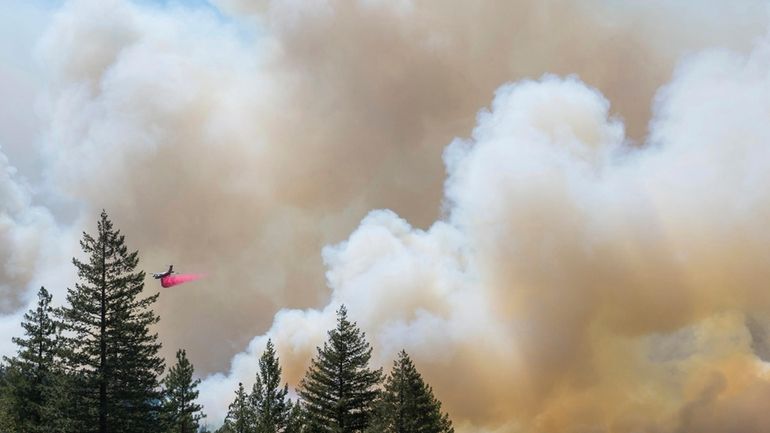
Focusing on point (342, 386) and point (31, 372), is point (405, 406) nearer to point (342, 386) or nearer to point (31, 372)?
point (342, 386)

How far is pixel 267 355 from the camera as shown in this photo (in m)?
59.9

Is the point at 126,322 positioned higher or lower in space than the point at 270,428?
higher

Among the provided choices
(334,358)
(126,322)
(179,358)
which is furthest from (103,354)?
(179,358)

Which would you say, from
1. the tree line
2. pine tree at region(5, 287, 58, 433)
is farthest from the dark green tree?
pine tree at region(5, 287, 58, 433)

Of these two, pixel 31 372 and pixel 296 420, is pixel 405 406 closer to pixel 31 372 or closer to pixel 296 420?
pixel 296 420

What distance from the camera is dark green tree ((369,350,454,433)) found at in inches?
2060

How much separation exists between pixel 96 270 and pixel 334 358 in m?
20.4

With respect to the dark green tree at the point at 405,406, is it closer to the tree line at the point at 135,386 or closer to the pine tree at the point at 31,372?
the tree line at the point at 135,386

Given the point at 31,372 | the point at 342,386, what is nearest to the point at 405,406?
the point at 342,386

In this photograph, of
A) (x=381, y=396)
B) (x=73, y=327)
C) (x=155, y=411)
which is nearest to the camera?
(x=73, y=327)

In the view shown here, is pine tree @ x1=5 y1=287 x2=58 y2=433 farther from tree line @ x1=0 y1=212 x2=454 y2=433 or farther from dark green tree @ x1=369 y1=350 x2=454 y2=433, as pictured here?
dark green tree @ x1=369 y1=350 x2=454 y2=433

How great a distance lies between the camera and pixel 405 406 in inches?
2064

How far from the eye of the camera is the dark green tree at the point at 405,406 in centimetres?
5231

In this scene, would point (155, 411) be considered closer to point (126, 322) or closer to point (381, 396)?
point (126, 322)
